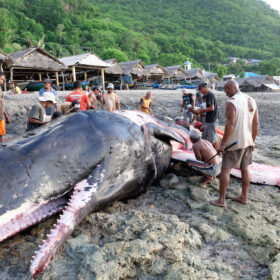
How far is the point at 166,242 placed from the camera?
2473 millimetres

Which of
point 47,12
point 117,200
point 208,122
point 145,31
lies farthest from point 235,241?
point 145,31

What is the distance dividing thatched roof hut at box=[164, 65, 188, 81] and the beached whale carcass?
3565 cm

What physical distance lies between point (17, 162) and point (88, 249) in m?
1.13

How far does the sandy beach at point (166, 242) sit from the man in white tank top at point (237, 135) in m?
0.31

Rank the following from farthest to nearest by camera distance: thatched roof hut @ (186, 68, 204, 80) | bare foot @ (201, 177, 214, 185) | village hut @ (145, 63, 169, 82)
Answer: thatched roof hut @ (186, 68, 204, 80) < village hut @ (145, 63, 169, 82) < bare foot @ (201, 177, 214, 185)

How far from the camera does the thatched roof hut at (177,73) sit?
3828cm

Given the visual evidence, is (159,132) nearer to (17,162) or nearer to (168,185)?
(168,185)

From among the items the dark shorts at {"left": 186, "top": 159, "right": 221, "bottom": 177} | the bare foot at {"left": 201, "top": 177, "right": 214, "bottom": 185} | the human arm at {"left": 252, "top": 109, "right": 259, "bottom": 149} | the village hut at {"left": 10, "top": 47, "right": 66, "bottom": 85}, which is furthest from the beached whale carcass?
the village hut at {"left": 10, "top": 47, "right": 66, "bottom": 85}

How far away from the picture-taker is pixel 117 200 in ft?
10.7

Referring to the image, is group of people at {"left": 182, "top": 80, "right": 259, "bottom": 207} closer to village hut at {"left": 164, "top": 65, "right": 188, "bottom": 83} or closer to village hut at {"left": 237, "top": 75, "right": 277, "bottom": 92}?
village hut at {"left": 164, "top": 65, "right": 188, "bottom": 83}

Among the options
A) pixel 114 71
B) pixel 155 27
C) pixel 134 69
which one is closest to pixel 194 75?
pixel 134 69

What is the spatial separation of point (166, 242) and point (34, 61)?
64.4 feet

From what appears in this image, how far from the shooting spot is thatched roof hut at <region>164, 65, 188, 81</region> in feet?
126

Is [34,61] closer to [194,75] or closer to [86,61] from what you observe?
[86,61]
